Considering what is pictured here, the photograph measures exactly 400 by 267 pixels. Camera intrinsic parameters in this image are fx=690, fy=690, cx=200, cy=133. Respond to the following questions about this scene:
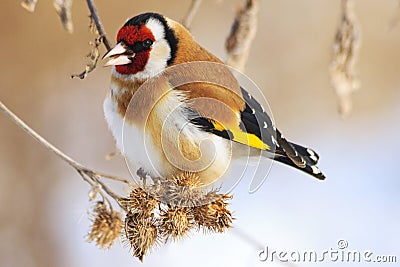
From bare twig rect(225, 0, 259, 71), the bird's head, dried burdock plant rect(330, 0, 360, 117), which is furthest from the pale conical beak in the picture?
dried burdock plant rect(330, 0, 360, 117)

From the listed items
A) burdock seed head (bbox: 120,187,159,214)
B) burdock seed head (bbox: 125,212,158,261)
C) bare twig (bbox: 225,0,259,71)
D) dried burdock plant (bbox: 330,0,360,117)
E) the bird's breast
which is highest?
dried burdock plant (bbox: 330,0,360,117)

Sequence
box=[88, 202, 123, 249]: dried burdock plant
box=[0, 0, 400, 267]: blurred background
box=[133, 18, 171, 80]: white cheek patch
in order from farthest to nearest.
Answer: box=[0, 0, 400, 267]: blurred background
box=[88, 202, 123, 249]: dried burdock plant
box=[133, 18, 171, 80]: white cheek patch

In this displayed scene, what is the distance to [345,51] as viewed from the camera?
5.86 feet

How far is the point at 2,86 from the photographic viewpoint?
3.11m

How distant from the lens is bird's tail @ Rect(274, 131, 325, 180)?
60.3 inches

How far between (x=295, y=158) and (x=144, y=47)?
0.42 m

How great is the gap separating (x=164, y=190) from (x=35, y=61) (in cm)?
194

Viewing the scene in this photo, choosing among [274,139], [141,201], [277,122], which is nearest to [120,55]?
[141,201]

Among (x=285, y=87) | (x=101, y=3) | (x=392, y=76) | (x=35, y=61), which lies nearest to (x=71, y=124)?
(x=35, y=61)

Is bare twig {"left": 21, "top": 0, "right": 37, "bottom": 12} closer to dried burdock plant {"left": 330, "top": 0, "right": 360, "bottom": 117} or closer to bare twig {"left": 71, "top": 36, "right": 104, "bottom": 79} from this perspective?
bare twig {"left": 71, "top": 36, "right": 104, "bottom": 79}

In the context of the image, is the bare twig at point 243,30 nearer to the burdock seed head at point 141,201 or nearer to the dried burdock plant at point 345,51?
the dried burdock plant at point 345,51

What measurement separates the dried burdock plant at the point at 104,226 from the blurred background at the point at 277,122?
1.05 meters

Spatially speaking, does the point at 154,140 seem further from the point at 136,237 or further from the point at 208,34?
the point at 208,34

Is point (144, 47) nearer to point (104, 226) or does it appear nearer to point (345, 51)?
point (104, 226)
